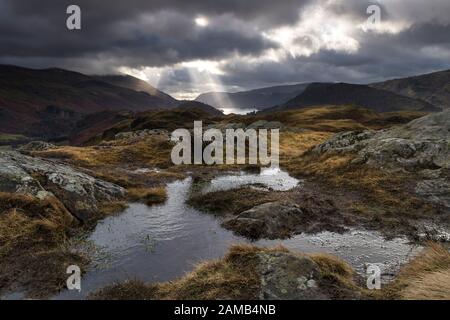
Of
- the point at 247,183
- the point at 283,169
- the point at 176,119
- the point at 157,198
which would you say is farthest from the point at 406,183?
the point at 176,119

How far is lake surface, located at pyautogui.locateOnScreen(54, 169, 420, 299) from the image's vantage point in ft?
52.9

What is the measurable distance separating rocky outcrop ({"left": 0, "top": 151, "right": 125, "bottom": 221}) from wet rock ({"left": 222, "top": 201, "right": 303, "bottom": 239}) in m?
9.21

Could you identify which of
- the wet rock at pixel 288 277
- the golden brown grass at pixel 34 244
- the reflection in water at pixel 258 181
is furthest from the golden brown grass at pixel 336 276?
the reflection in water at pixel 258 181

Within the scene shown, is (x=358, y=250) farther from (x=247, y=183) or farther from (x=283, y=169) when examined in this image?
(x=283, y=169)

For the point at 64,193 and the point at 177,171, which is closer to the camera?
the point at 64,193

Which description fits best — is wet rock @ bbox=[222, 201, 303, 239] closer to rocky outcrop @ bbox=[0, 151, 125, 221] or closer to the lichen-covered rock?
rocky outcrop @ bbox=[0, 151, 125, 221]

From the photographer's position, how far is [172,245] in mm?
19531

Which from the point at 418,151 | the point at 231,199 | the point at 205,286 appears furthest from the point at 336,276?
the point at 418,151

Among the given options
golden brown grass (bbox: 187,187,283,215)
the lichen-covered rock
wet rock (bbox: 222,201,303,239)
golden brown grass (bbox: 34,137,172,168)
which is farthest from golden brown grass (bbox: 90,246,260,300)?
golden brown grass (bbox: 34,137,172,168)

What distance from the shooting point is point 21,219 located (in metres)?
19.6

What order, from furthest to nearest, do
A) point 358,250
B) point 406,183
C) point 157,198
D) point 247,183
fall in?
point 247,183
point 406,183
point 157,198
point 358,250

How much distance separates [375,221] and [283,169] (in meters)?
22.2

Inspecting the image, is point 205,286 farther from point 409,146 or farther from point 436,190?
point 409,146

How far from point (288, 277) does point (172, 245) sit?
7.78 metres
